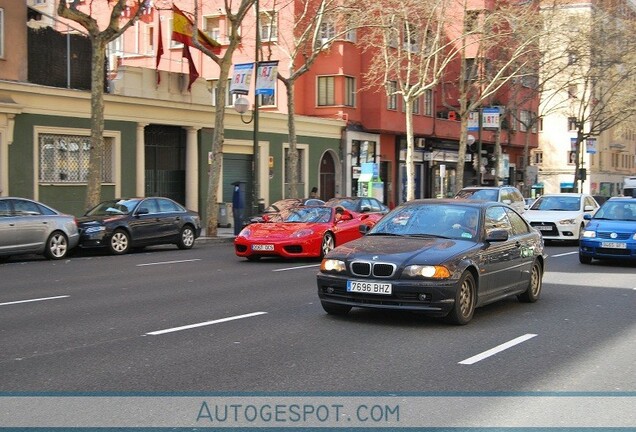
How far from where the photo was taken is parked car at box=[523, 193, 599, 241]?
25234 millimetres

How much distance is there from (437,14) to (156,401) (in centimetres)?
3285

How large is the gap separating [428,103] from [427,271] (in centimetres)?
3933

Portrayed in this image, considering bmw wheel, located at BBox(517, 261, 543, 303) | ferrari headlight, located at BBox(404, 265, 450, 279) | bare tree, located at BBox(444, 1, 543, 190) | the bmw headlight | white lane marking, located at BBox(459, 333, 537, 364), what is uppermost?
bare tree, located at BBox(444, 1, 543, 190)

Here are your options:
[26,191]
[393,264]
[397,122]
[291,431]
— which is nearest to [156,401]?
[291,431]

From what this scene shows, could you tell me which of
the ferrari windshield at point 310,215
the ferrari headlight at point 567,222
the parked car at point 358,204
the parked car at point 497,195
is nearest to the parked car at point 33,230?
the ferrari windshield at point 310,215

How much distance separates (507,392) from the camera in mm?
6781

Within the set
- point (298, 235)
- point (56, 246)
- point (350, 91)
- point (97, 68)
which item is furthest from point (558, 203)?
point (350, 91)

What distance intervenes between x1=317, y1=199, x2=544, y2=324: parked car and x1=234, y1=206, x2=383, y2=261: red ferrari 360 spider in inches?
260

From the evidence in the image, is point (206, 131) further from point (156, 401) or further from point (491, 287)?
point (156, 401)

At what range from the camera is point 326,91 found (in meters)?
41.5

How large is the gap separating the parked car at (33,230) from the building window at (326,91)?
23.0 m

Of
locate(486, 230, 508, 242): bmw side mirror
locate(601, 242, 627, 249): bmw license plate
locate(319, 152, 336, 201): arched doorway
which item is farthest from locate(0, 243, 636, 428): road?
locate(319, 152, 336, 201): arched doorway

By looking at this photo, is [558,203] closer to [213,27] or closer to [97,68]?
[97,68]

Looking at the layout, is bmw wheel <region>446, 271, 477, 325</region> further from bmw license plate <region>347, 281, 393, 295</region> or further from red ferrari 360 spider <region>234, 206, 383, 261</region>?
red ferrari 360 spider <region>234, 206, 383, 261</region>
